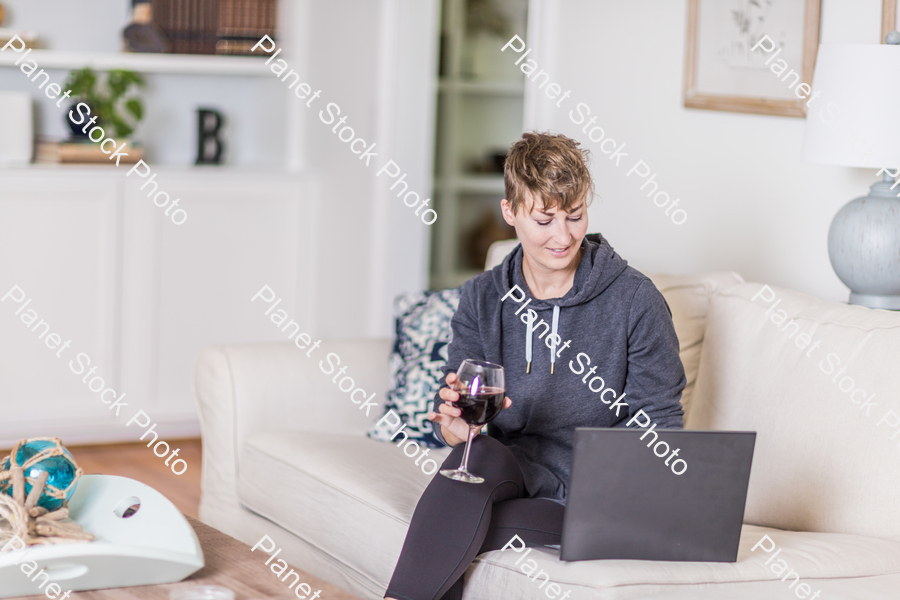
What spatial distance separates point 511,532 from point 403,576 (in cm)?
20

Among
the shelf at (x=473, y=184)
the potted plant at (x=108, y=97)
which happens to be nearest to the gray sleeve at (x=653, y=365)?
the potted plant at (x=108, y=97)

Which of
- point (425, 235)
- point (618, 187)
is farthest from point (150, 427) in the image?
point (618, 187)

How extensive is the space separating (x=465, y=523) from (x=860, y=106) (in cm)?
108

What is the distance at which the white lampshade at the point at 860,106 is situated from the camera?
6.21ft

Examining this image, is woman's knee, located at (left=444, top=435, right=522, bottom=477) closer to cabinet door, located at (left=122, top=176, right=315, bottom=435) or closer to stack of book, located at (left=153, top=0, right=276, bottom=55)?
cabinet door, located at (left=122, top=176, right=315, bottom=435)

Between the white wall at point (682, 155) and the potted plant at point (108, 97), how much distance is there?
4.62ft

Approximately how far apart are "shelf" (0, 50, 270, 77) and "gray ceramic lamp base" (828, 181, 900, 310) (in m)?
2.38

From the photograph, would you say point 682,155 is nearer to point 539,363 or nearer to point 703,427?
point 703,427

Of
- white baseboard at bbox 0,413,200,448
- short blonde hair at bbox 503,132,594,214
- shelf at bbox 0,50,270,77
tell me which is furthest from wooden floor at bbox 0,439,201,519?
short blonde hair at bbox 503,132,594,214

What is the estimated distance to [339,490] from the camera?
1998mm

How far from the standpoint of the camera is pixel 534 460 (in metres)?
1.88

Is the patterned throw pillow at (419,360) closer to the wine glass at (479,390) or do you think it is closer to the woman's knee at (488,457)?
the woman's knee at (488,457)

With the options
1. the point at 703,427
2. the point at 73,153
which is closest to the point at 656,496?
the point at 703,427

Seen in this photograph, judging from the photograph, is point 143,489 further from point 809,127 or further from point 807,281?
point 807,281
